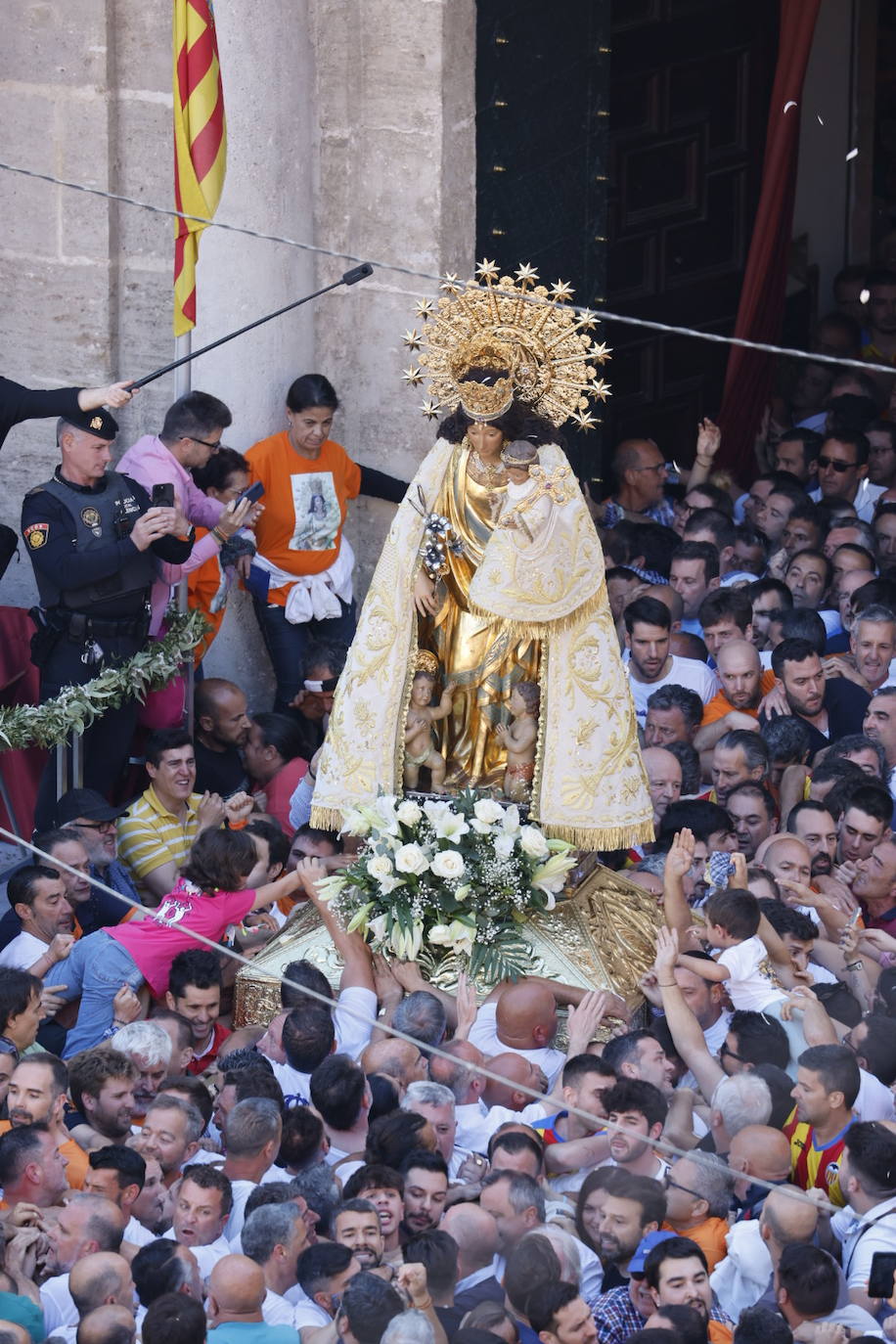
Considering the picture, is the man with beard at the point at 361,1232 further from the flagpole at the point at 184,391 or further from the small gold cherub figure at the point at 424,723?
the flagpole at the point at 184,391

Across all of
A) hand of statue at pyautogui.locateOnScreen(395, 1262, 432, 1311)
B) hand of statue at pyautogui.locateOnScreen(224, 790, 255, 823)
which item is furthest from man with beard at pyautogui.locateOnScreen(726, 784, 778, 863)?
hand of statue at pyautogui.locateOnScreen(395, 1262, 432, 1311)

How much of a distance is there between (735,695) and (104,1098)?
137 inches

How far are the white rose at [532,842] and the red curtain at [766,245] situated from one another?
5.15 meters

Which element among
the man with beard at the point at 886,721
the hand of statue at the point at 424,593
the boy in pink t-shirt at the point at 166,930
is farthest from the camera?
the man with beard at the point at 886,721

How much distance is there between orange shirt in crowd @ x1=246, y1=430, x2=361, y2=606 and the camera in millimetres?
10461

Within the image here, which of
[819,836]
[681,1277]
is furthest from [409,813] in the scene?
[681,1277]

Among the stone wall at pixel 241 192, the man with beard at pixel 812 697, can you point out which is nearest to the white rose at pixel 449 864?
the man with beard at pixel 812 697

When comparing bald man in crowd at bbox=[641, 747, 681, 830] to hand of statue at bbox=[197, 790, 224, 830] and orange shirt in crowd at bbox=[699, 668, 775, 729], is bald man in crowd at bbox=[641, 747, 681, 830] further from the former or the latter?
hand of statue at bbox=[197, 790, 224, 830]

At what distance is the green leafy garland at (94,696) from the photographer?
8.87 m

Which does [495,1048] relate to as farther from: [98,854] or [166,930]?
[98,854]

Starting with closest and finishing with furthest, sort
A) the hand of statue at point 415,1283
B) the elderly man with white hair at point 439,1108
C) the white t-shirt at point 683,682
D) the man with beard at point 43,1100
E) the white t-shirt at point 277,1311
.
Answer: the hand of statue at point 415,1283, the white t-shirt at point 277,1311, the man with beard at point 43,1100, the elderly man with white hair at point 439,1108, the white t-shirt at point 683,682

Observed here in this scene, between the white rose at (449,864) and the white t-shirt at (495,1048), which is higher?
the white rose at (449,864)

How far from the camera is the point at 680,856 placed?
797 centimetres

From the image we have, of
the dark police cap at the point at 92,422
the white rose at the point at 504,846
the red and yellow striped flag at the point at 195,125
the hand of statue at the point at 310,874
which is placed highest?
the red and yellow striped flag at the point at 195,125
